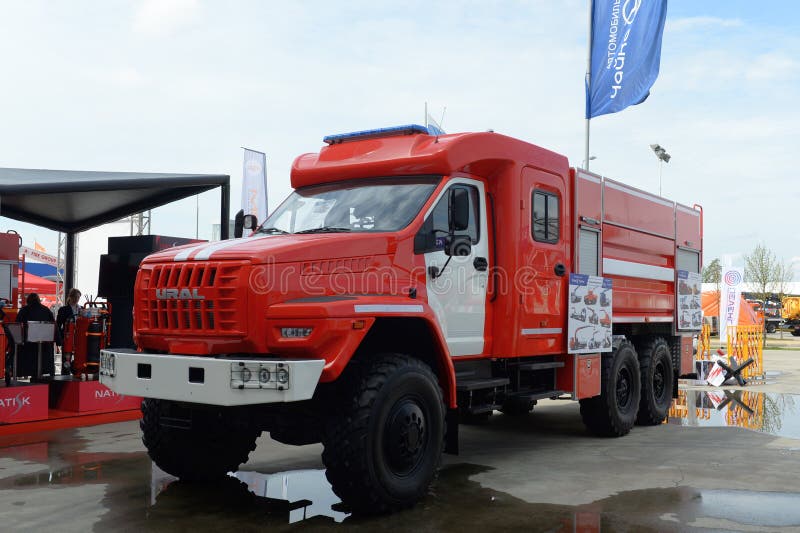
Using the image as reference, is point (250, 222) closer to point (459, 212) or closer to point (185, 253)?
point (185, 253)

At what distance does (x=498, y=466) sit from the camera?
730cm

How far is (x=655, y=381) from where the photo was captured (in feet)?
34.4

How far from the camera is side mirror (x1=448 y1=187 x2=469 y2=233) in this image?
6.29 meters

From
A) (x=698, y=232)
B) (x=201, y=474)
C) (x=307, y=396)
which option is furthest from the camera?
(x=698, y=232)

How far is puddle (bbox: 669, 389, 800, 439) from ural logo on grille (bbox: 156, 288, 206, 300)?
7283 millimetres

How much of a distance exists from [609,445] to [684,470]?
150 cm

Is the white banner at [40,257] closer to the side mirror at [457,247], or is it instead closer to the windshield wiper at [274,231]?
the windshield wiper at [274,231]

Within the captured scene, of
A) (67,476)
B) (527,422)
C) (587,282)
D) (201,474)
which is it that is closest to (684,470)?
(587,282)

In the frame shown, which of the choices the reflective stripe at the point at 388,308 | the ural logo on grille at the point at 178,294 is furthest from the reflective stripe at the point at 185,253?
the reflective stripe at the point at 388,308

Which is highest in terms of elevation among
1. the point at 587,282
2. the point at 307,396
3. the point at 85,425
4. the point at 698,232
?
the point at 698,232

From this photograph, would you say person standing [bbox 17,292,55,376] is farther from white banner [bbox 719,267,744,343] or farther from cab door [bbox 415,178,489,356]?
white banner [bbox 719,267,744,343]

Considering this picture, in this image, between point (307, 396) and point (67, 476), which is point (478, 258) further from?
point (67, 476)

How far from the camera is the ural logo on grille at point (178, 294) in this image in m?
5.47

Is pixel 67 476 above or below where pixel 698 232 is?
below
